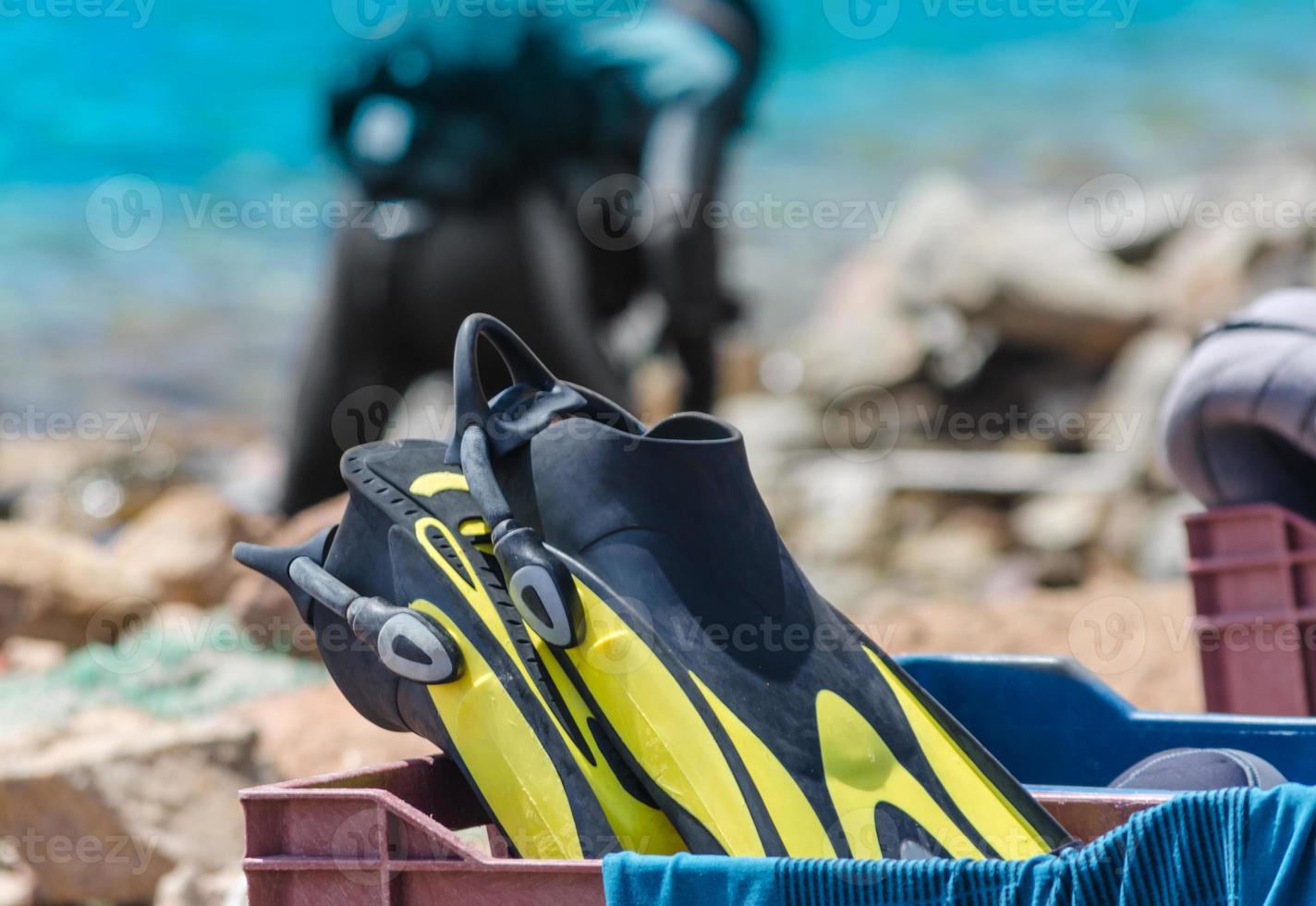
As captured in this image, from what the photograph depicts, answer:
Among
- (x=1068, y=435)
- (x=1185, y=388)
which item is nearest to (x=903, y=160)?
(x=1068, y=435)

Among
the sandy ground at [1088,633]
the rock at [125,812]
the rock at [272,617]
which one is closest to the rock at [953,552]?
the sandy ground at [1088,633]

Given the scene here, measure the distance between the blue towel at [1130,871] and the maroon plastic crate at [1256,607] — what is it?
1257 mm

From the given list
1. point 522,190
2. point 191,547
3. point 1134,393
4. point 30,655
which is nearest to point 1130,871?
point 30,655

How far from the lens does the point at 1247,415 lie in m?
2.24

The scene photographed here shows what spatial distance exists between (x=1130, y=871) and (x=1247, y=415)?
56.5 inches

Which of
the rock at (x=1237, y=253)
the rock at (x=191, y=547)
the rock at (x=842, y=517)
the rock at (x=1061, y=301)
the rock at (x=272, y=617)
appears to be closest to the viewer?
the rock at (x=272, y=617)

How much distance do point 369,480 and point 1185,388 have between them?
1.47 m

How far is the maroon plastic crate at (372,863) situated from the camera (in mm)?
1093

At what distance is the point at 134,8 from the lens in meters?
19.9

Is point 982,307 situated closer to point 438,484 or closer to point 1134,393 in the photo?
point 1134,393

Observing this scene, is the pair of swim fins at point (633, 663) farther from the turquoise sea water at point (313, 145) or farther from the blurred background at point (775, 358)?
the turquoise sea water at point (313, 145)

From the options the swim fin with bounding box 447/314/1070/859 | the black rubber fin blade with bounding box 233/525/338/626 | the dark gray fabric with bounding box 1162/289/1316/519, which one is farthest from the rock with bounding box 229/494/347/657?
the swim fin with bounding box 447/314/1070/859

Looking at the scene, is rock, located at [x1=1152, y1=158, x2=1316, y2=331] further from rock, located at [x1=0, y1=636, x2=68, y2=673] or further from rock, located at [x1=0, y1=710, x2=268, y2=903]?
rock, located at [x1=0, y1=710, x2=268, y2=903]

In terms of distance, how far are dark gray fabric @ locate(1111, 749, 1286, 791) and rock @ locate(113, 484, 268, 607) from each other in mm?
3701
